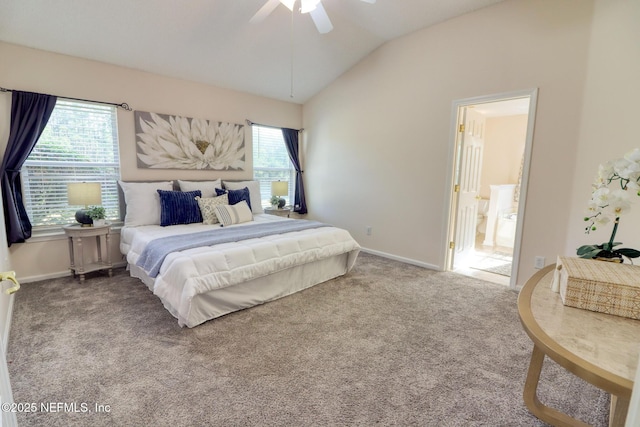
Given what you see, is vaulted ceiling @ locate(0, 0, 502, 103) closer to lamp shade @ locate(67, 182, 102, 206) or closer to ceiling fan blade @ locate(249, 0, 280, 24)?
ceiling fan blade @ locate(249, 0, 280, 24)

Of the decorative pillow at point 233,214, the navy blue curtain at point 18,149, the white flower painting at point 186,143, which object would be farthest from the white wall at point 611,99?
the navy blue curtain at point 18,149

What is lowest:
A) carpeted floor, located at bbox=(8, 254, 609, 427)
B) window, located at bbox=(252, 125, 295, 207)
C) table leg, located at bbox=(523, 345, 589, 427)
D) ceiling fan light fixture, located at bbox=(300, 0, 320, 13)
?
carpeted floor, located at bbox=(8, 254, 609, 427)

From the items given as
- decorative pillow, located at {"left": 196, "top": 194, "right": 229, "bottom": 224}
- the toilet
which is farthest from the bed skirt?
the toilet

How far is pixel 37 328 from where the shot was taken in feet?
7.49

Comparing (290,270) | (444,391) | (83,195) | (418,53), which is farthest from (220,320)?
(418,53)

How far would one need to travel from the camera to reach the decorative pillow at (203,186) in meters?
3.84

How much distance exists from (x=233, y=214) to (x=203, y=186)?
29.4 inches

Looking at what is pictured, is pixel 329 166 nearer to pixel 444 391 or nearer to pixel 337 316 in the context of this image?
pixel 337 316

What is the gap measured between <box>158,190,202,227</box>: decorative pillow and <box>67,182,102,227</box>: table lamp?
61 cm

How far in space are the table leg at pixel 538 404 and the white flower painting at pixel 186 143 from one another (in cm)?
413

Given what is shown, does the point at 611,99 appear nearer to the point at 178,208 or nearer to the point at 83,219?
the point at 178,208

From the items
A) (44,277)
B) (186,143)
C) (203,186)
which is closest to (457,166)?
(203,186)

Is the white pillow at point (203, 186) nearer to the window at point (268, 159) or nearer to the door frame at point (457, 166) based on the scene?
the window at point (268, 159)

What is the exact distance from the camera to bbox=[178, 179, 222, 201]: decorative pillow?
3844mm
